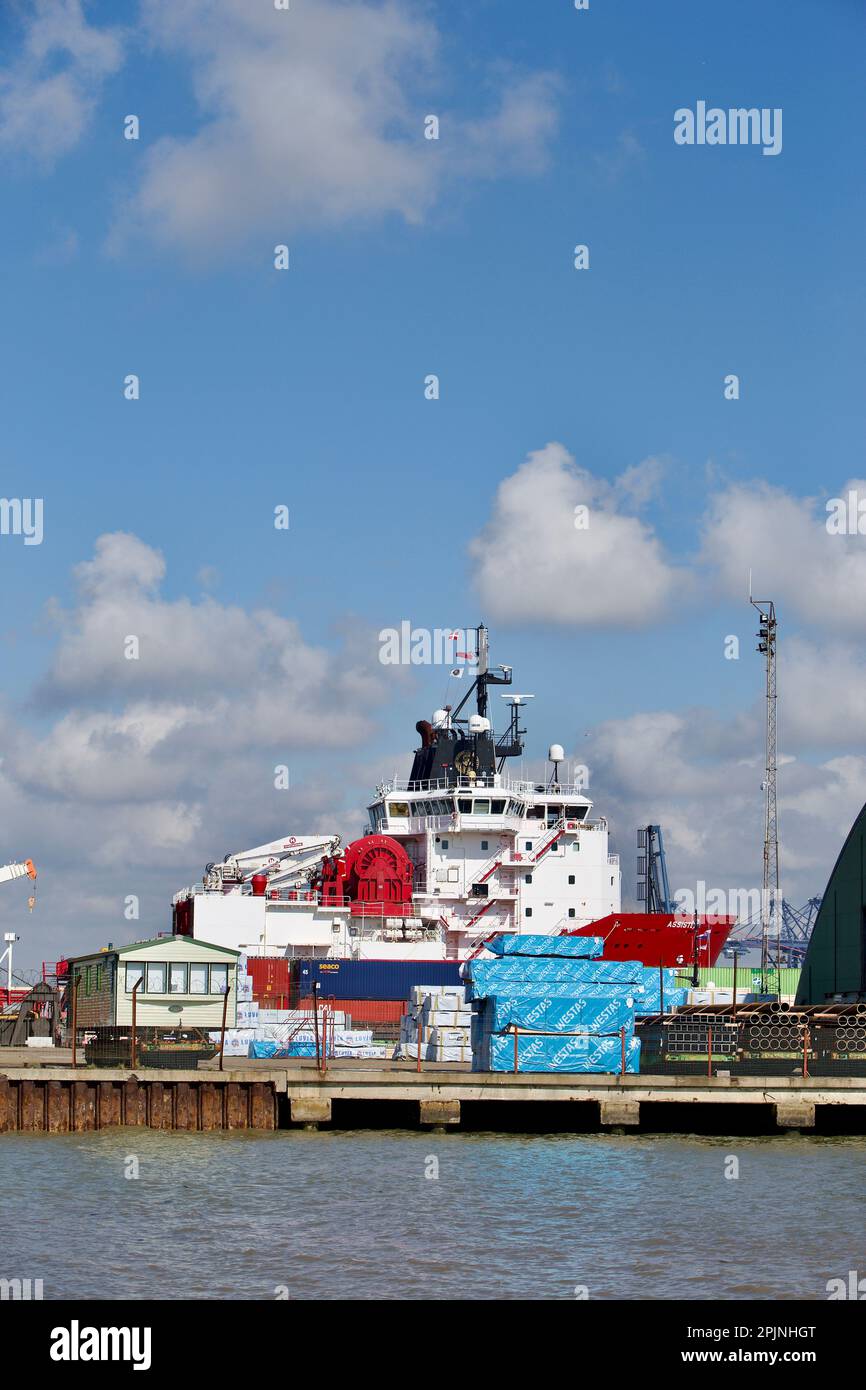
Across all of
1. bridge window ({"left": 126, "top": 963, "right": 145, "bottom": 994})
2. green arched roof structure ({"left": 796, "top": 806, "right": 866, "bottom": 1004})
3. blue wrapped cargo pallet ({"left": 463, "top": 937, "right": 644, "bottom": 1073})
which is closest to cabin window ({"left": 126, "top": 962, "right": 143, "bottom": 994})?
bridge window ({"left": 126, "top": 963, "right": 145, "bottom": 994})

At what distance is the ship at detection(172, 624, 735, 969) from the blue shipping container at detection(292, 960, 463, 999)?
218cm

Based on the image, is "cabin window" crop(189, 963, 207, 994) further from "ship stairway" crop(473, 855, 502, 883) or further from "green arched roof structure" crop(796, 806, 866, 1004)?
"ship stairway" crop(473, 855, 502, 883)

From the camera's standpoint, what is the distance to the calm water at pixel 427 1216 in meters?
18.8

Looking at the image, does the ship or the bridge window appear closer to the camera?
the bridge window

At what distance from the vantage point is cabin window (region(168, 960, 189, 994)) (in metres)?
44.0

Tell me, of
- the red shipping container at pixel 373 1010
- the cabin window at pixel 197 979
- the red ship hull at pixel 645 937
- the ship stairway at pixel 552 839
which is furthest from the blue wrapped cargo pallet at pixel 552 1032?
the ship stairway at pixel 552 839

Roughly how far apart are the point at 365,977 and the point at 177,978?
2011 centimetres

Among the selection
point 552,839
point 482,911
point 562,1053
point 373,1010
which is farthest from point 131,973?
point 552,839

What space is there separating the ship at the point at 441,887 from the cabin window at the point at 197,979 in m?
22.2

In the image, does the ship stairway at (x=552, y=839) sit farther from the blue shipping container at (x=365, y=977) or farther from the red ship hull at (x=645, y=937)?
the blue shipping container at (x=365, y=977)

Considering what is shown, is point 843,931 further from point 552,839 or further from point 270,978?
point 270,978

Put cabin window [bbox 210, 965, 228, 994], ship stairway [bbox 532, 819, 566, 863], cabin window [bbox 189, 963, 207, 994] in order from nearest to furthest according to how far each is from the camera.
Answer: cabin window [bbox 189, 963, 207, 994] → cabin window [bbox 210, 965, 228, 994] → ship stairway [bbox 532, 819, 566, 863]
